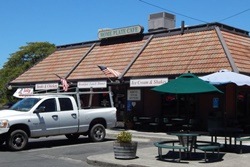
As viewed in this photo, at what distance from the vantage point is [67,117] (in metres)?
14.5

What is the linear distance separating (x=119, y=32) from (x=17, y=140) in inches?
492

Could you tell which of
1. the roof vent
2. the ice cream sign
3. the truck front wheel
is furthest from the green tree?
the truck front wheel

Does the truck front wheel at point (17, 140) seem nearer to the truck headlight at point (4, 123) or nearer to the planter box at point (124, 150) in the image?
the truck headlight at point (4, 123)

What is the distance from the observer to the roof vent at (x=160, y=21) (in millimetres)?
24453

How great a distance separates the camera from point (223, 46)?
1814cm

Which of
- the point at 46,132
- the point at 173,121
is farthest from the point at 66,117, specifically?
the point at 173,121

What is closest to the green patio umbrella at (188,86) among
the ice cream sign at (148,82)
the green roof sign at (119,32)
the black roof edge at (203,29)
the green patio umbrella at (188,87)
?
the green patio umbrella at (188,87)

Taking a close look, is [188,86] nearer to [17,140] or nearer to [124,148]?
[124,148]

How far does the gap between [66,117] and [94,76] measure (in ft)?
26.3

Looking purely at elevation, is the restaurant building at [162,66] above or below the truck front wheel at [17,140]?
above

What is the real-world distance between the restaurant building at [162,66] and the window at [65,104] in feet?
17.1

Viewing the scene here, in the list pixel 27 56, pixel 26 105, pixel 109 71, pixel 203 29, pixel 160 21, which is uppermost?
pixel 27 56

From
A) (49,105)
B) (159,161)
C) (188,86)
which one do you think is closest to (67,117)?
(49,105)

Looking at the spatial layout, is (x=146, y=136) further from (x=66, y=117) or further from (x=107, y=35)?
(x=107, y=35)
